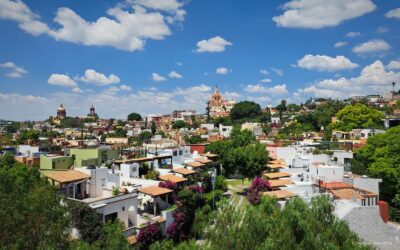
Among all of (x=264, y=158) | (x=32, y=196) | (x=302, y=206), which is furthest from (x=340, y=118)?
(x=32, y=196)

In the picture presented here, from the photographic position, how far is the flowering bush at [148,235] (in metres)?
19.0

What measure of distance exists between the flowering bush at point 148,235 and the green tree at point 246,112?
7773 cm

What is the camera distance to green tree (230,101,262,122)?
320 ft

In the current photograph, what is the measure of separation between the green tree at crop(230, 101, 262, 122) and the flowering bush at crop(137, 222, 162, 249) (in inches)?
3060

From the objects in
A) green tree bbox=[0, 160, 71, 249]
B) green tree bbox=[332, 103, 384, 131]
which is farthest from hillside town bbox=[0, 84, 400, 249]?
green tree bbox=[332, 103, 384, 131]

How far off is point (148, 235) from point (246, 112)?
264 feet

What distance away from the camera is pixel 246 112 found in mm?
97625

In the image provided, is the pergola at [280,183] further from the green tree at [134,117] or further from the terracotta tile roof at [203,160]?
the green tree at [134,117]

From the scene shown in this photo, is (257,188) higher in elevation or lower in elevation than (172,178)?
lower

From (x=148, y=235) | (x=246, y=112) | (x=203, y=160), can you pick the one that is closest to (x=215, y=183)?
(x=203, y=160)

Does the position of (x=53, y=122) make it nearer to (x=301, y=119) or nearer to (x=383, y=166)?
(x=301, y=119)

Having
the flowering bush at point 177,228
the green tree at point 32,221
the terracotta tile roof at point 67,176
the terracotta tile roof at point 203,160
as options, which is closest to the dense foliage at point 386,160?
the flowering bush at point 177,228

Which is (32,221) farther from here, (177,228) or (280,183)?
(280,183)

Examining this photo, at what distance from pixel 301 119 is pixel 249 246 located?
68.1 metres
